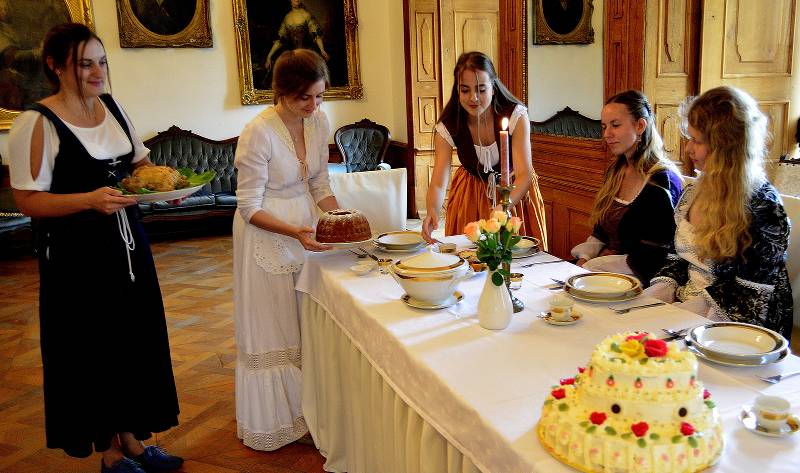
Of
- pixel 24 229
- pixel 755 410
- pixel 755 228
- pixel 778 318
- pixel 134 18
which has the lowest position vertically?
pixel 24 229

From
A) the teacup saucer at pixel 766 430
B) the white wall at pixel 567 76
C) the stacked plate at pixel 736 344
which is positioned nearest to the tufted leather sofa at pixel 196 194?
the white wall at pixel 567 76

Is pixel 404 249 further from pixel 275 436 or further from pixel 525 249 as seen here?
pixel 275 436

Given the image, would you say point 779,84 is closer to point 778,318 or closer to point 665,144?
point 665,144

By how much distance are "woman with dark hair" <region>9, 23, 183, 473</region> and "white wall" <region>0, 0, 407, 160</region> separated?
560 cm

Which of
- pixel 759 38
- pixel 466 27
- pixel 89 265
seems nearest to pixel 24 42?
pixel 466 27

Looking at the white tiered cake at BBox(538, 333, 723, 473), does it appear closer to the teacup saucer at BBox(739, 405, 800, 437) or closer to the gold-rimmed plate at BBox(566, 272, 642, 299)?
the teacup saucer at BBox(739, 405, 800, 437)

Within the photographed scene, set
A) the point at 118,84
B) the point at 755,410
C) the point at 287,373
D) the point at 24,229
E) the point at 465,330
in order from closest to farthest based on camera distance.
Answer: the point at 755,410, the point at 465,330, the point at 287,373, the point at 24,229, the point at 118,84

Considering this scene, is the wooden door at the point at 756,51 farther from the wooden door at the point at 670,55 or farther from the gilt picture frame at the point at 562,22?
the gilt picture frame at the point at 562,22

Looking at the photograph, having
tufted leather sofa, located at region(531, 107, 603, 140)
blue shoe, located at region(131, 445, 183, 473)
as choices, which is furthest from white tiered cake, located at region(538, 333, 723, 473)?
tufted leather sofa, located at region(531, 107, 603, 140)

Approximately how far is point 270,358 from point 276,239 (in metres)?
0.53

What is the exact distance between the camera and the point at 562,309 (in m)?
1.95

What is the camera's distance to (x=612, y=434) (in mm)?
1197

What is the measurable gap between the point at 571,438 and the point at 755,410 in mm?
386

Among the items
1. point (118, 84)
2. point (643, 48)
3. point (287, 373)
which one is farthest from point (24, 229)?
point (643, 48)
